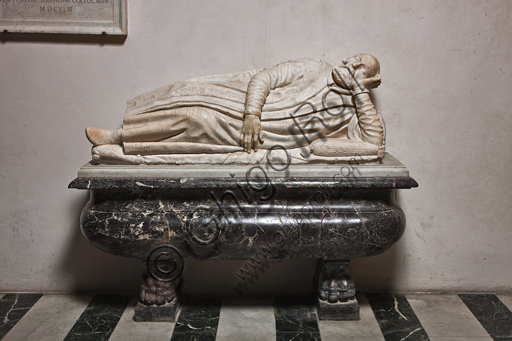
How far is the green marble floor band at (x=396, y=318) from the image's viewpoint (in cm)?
239

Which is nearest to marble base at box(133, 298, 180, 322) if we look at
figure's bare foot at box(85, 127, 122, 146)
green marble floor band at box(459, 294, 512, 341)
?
figure's bare foot at box(85, 127, 122, 146)

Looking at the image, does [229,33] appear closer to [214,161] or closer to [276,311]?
[214,161]

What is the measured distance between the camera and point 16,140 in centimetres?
276

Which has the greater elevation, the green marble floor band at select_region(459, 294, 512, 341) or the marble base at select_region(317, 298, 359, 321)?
the marble base at select_region(317, 298, 359, 321)

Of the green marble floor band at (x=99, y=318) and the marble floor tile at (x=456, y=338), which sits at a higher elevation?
the marble floor tile at (x=456, y=338)

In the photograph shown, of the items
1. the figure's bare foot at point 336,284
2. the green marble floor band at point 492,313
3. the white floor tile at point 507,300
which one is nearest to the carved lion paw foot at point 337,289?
the figure's bare foot at point 336,284

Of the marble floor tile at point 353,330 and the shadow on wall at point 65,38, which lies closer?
the marble floor tile at point 353,330

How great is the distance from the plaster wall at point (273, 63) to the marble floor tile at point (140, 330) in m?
0.42

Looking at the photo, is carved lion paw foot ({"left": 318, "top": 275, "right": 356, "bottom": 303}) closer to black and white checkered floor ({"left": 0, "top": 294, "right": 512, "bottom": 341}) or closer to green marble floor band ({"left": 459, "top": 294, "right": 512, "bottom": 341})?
black and white checkered floor ({"left": 0, "top": 294, "right": 512, "bottom": 341})

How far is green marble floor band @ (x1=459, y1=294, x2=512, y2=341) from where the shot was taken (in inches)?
95.9

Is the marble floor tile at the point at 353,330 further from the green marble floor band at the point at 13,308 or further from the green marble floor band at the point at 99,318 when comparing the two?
the green marble floor band at the point at 13,308

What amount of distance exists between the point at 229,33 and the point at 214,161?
0.81m

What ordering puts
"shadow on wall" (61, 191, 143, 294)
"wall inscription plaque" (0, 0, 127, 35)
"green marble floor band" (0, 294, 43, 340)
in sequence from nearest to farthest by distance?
1. "green marble floor band" (0, 294, 43, 340)
2. "wall inscription plaque" (0, 0, 127, 35)
3. "shadow on wall" (61, 191, 143, 294)

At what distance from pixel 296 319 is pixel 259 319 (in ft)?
0.63
